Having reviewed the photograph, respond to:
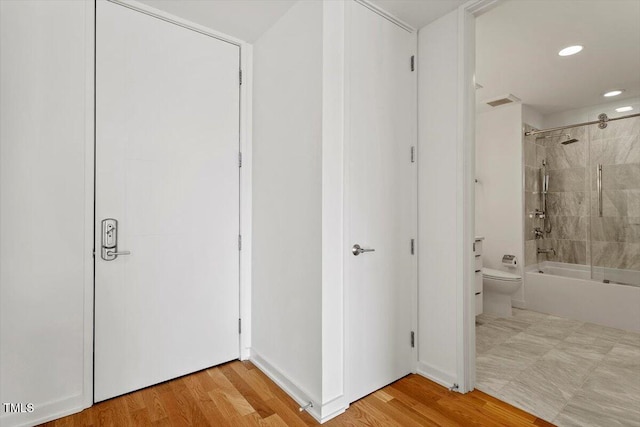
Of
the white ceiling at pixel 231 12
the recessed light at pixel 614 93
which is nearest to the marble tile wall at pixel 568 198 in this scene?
the recessed light at pixel 614 93

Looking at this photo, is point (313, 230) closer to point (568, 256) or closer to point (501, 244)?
point (501, 244)

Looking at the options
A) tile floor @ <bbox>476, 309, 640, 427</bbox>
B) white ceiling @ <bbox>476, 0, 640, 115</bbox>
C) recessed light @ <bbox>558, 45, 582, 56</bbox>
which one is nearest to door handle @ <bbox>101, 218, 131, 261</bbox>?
tile floor @ <bbox>476, 309, 640, 427</bbox>

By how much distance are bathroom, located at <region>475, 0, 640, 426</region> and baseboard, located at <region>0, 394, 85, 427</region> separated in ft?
7.91

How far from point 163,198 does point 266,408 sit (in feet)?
4.72

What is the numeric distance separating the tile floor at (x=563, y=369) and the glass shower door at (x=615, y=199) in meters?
1.01

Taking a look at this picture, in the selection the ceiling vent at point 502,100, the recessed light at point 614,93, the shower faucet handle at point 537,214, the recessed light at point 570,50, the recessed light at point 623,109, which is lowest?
the shower faucet handle at point 537,214

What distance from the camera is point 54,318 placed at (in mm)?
1782

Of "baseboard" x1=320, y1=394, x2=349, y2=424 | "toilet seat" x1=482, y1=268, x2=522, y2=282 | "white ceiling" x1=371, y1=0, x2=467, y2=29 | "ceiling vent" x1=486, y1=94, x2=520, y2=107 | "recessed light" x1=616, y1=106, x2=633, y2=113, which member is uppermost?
"ceiling vent" x1=486, y1=94, x2=520, y2=107

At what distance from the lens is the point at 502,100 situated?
3959mm

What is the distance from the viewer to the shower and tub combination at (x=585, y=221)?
11.5ft

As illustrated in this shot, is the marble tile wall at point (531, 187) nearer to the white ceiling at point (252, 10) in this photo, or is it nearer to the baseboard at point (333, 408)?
the white ceiling at point (252, 10)

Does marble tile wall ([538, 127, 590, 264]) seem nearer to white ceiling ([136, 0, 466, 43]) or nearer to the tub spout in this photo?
the tub spout

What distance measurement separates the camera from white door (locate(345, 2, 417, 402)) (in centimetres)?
197

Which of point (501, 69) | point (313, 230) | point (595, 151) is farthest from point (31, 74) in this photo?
point (595, 151)
